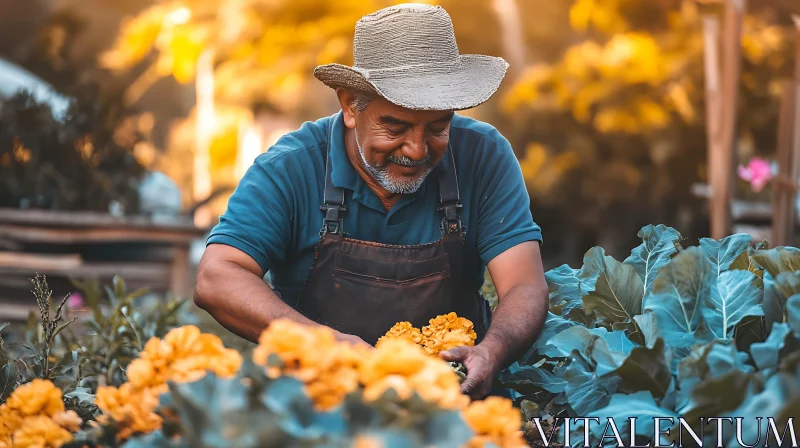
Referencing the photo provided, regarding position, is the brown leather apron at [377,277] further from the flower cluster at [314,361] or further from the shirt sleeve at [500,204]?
the flower cluster at [314,361]

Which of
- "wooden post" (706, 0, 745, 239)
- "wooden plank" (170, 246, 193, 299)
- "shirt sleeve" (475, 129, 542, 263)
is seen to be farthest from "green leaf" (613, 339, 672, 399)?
"wooden plank" (170, 246, 193, 299)

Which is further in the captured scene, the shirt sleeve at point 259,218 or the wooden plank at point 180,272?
the wooden plank at point 180,272

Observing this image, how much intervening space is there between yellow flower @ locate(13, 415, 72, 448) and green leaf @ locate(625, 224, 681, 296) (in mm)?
1330

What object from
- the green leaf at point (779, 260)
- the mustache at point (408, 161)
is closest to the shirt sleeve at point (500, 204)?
the mustache at point (408, 161)

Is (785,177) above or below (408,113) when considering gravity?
below

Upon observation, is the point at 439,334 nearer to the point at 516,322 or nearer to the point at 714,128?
the point at 516,322

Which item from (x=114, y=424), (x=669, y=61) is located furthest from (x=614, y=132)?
(x=114, y=424)

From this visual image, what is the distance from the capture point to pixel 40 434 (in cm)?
160

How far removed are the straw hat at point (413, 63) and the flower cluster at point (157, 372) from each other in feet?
3.60

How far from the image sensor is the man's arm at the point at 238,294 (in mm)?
2344

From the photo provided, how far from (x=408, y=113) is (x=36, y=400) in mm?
1237

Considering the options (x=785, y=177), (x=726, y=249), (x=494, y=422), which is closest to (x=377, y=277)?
(x=726, y=249)

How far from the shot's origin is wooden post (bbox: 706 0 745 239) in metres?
5.53

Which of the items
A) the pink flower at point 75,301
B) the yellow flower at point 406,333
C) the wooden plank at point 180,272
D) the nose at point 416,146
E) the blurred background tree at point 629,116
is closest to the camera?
the yellow flower at point 406,333
